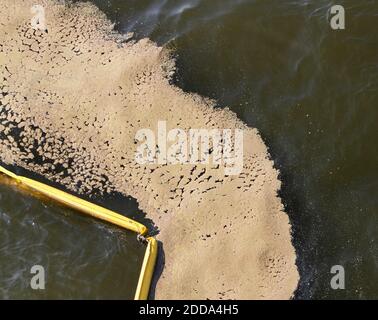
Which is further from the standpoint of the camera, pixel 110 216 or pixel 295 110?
pixel 295 110

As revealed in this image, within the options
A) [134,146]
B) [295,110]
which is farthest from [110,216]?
[295,110]

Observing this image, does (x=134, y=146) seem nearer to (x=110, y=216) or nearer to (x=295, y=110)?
(x=110, y=216)

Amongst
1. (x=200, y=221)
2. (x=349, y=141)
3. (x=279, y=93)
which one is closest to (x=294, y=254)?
(x=200, y=221)

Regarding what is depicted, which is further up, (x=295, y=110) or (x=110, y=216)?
(x=295, y=110)

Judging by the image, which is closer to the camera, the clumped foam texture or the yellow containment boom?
the yellow containment boom
